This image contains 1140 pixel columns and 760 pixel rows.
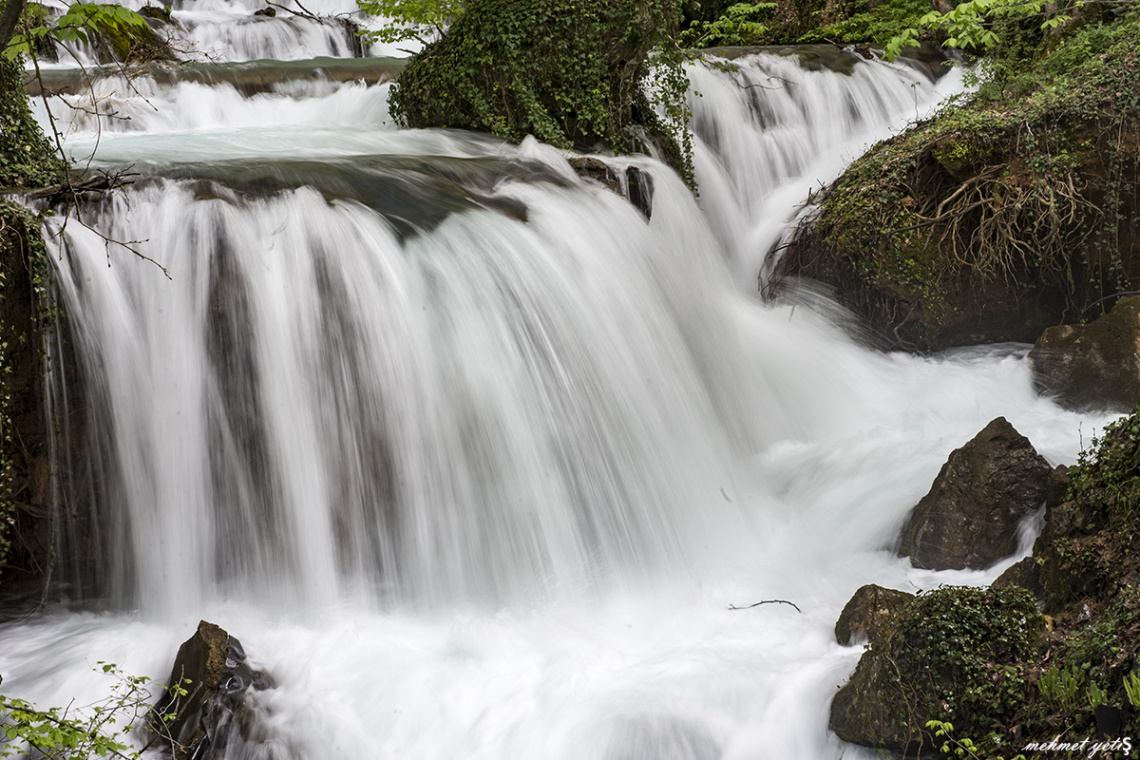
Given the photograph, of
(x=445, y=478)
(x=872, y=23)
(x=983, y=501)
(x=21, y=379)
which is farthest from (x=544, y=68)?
(x=872, y=23)

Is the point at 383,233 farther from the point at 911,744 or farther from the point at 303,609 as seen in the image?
the point at 911,744

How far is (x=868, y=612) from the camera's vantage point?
3.74m

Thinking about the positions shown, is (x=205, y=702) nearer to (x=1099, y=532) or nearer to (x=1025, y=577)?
(x=1025, y=577)

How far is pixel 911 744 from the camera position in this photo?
119 inches

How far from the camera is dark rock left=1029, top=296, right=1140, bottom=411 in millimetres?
5785

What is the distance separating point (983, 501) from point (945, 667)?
5.20ft

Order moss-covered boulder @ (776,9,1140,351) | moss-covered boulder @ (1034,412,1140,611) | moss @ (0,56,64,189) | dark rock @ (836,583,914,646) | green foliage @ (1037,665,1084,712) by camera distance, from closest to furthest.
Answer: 1. green foliage @ (1037,665,1084,712)
2. moss-covered boulder @ (1034,412,1140,611)
3. dark rock @ (836,583,914,646)
4. moss @ (0,56,64,189)
5. moss-covered boulder @ (776,9,1140,351)

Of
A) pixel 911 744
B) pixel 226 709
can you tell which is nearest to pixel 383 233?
pixel 226 709

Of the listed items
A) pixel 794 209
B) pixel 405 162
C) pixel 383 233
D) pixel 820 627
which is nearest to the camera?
pixel 820 627

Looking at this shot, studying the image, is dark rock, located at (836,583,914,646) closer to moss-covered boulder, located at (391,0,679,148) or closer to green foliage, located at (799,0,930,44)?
moss-covered boulder, located at (391,0,679,148)

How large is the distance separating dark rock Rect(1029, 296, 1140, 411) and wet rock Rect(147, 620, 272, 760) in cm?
560

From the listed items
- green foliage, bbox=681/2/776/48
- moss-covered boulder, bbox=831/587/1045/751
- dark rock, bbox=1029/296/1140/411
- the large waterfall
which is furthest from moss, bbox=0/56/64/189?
green foliage, bbox=681/2/776/48

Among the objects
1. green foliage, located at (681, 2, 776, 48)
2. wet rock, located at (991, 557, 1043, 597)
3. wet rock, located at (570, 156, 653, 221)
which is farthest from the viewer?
green foliage, located at (681, 2, 776, 48)

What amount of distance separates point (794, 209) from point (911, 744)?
6.72 m
